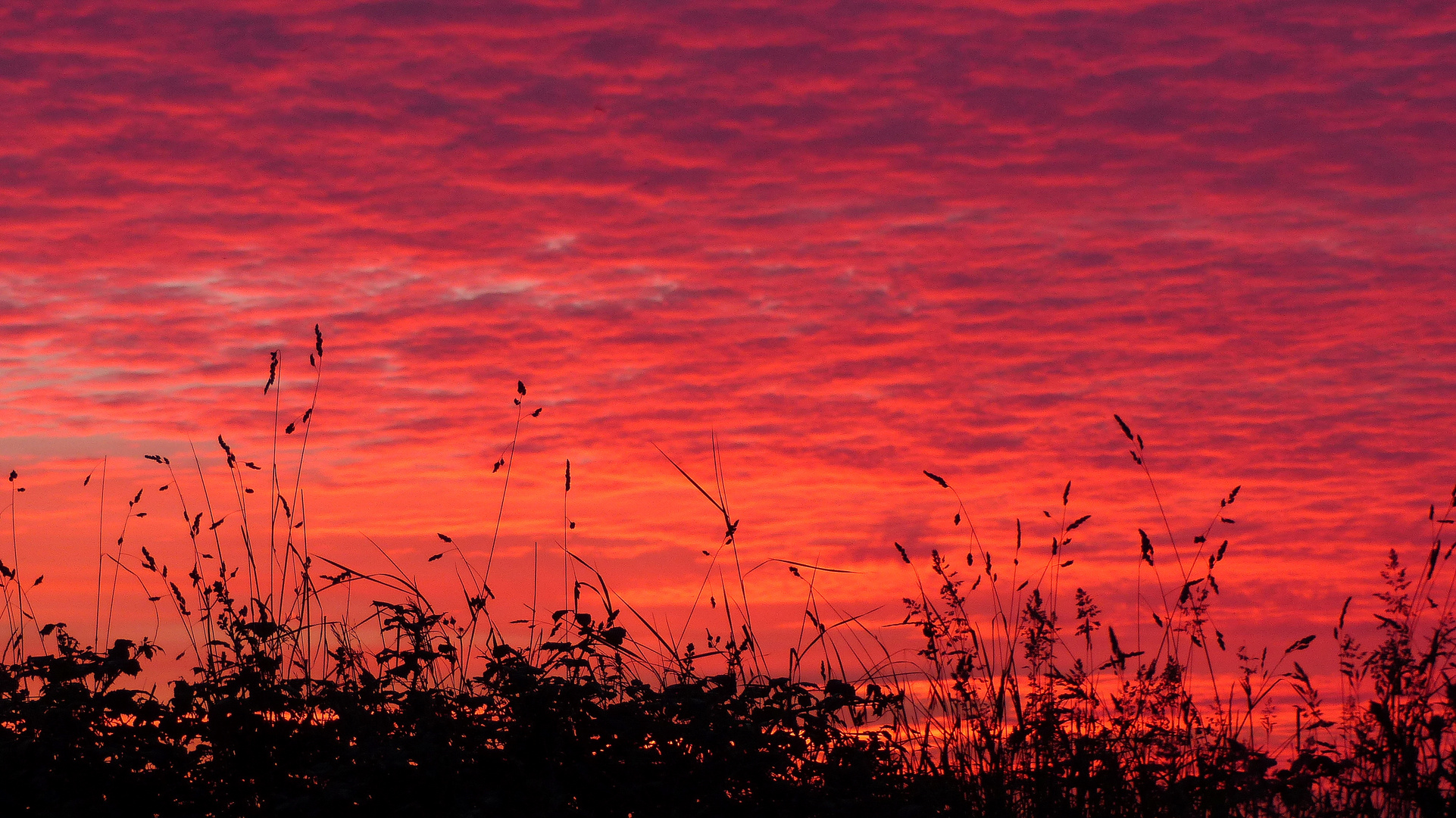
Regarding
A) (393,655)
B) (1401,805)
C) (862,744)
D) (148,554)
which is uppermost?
(148,554)

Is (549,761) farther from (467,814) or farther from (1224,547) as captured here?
(1224,547)

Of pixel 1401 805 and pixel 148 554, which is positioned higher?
pixel 148 554

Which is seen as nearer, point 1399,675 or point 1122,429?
point 1399,675

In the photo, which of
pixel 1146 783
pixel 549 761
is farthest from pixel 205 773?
pixel 1146 783

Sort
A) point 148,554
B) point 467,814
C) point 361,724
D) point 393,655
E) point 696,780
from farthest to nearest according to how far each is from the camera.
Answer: point 148,554
point 393,655
point 361,724
point 696,780
point 467,814

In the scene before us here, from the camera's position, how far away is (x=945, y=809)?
5062mm

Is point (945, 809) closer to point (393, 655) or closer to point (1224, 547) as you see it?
point (1224, 547)

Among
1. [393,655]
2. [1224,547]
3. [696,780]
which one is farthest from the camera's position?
[1224,547]

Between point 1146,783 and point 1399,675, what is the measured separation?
1.18 meters

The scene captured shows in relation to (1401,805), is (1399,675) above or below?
above

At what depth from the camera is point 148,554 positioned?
249 inches

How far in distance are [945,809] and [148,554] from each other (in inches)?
162

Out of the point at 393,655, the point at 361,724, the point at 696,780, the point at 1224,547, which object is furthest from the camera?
the point at 1224,547

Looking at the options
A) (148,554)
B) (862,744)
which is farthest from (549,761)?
(148,554)
